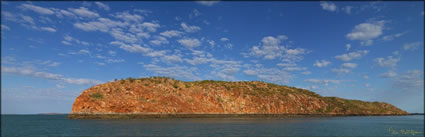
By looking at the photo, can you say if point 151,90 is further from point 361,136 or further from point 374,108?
point 374,108

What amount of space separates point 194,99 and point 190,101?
2355 mm

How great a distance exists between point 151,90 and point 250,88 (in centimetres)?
5333

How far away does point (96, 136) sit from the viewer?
105 feet

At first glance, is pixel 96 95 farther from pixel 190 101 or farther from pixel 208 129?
pixel 208 129

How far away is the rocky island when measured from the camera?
84125 millimetres

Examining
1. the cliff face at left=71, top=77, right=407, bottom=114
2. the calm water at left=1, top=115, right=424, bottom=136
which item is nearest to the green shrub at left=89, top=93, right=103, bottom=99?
the cliff face at left=71, top=77, right=407, bottom=114

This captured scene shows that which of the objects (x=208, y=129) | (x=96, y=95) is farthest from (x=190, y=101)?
(x=208, y=129)

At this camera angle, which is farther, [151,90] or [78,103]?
[151,90]

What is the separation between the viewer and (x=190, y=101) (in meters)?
99.6

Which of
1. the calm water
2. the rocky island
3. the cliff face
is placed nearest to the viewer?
the calm water

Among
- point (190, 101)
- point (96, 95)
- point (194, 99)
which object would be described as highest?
point (96, 95)

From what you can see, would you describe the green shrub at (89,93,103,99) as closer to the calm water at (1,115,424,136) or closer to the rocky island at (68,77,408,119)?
the rocky island at (68,77,408,119)

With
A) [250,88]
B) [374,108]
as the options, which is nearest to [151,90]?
[250,88]

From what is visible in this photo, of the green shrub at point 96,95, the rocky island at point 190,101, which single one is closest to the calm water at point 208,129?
the rocky island at point 190,101
